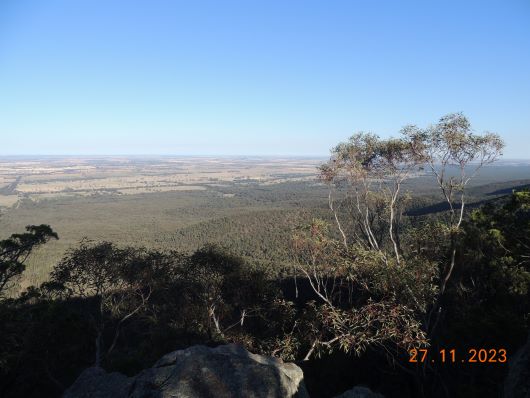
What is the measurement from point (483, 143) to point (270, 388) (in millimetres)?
16433

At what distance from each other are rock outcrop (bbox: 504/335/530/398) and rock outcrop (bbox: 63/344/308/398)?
4.90m

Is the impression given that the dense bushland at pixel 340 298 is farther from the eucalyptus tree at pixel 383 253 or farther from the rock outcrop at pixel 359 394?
the rock outcrop at pixel 359 394

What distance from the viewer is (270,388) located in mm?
8891

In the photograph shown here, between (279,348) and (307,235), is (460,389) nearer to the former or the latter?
(279,348)

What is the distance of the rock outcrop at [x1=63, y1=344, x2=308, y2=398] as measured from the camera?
8500 mm

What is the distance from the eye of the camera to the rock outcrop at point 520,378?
8.50 meters

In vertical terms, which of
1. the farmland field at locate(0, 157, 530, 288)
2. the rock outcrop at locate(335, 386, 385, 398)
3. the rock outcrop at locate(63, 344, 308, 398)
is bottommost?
the farmland field at locate(0, 157, 530, 288)

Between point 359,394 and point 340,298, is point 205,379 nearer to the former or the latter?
point 359,394

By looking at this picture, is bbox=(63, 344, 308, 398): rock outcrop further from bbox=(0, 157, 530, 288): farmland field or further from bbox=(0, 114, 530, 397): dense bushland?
bbox=(0, 157, 530, 288): farmland field

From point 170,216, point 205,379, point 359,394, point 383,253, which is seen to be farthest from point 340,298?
point 170,216

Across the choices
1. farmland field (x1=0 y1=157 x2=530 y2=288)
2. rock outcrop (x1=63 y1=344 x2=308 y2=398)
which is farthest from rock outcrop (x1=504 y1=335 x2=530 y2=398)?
farmland field (x1=0 y1=157 x2=530 y2=288)

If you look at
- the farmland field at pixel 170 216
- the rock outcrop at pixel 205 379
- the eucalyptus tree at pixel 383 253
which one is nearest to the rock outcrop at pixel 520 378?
the eucalyptus tree at pixel 383 253

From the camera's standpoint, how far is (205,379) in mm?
8633

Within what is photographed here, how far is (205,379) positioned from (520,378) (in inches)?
287
